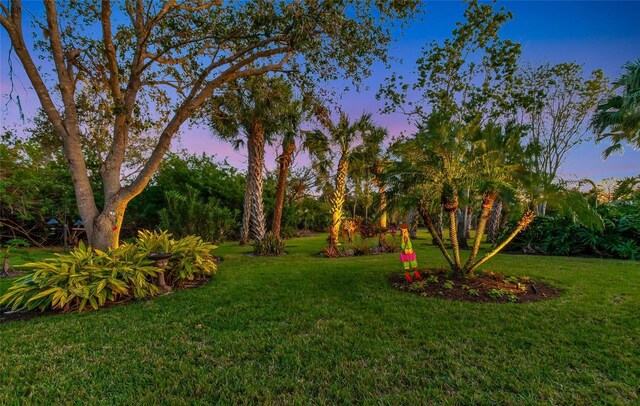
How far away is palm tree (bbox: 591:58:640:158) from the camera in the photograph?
38.7ft

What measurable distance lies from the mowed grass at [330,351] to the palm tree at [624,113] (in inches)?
461

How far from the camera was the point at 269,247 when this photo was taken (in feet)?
36.2

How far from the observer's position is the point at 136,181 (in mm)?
6316

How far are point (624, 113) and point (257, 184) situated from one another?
54.3 feet

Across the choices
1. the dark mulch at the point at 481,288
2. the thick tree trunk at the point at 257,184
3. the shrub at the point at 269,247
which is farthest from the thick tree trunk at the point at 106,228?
the thick tree trunk at the point at 257,184

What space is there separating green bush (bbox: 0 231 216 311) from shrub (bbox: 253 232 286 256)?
4.97 meters

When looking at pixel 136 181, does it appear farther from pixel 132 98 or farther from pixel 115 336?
pixel 115 336

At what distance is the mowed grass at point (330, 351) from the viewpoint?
2.34m

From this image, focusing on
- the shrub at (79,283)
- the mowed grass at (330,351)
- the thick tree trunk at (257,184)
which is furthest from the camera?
the thick tree trunk at (257,184)

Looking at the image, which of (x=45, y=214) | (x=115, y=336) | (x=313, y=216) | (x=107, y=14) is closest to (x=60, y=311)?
(x=115, y=336)

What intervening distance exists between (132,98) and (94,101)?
2667mm

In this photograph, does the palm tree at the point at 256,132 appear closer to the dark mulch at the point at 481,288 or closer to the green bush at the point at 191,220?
the green bush at the point at 191,220

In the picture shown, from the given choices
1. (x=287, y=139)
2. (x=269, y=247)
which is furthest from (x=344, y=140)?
(x=269, y=247)

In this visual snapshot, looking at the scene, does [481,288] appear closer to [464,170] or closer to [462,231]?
[464,170]
